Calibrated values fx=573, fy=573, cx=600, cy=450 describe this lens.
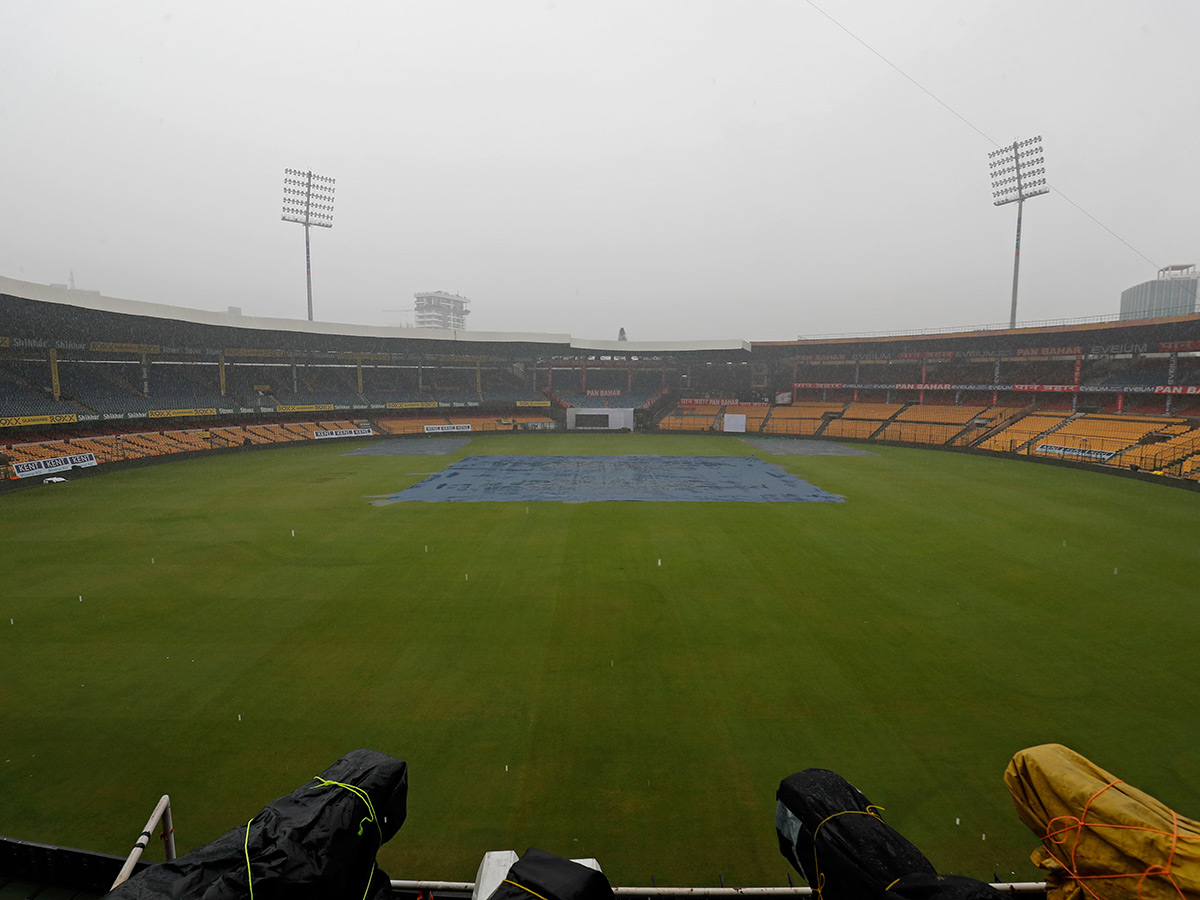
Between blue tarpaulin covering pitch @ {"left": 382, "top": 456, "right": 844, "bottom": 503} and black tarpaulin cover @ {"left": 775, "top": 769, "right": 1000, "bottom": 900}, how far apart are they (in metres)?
19.4

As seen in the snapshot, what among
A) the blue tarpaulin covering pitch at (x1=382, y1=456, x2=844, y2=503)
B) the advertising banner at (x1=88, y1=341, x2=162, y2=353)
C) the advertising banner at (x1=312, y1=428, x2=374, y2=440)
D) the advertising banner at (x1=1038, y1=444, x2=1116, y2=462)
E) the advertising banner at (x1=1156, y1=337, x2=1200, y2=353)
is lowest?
the blue tarpaulin covering pitch at (x1=382, y1=456, x2=844, y2=503)

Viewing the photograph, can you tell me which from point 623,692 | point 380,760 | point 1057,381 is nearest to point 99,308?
point 623,692

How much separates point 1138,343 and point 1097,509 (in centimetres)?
2688

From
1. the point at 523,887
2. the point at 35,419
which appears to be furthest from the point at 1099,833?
the point at 35,419

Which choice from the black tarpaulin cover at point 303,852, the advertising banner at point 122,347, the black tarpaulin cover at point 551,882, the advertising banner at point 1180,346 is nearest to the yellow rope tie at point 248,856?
the black tarpaulin cover at point 303,852

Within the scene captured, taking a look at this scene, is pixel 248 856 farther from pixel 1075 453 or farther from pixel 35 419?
pixel 35 419

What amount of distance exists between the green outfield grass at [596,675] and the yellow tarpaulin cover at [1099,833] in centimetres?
315

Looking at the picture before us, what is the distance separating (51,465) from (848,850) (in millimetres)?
37546

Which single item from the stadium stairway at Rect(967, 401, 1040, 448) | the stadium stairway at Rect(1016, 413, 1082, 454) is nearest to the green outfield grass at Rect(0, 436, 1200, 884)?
the stadium stairway at Rect(1016, 413, 1082, 454)

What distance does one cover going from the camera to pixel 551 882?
2.62 metres

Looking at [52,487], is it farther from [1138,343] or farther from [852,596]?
[1138,343]

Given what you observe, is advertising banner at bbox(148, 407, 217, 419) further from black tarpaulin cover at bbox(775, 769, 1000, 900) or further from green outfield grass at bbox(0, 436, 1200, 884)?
black tarpaulin cover at bbox(775, 769, 1000, 900)

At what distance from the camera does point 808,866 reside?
3.13 m

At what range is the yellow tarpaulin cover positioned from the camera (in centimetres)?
258
